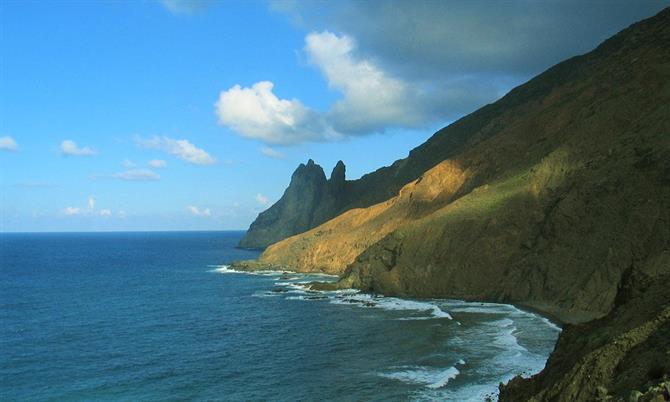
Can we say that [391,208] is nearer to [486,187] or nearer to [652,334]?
[486,187]

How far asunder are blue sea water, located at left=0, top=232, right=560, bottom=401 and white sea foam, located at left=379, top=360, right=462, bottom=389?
74 millimetres

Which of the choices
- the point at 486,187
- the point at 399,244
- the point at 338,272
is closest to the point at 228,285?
the point at 338,272

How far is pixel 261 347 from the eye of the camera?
53.3 meters

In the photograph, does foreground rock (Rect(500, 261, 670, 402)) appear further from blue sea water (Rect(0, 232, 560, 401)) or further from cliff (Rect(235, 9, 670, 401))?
blue sea water (Rect(0, 232, 560, 401))

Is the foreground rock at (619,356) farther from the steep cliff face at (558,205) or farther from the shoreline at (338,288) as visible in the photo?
the steep cliff face at (558,205)

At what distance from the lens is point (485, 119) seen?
506 ft

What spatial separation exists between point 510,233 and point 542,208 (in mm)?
5620

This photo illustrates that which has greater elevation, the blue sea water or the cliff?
the cliff

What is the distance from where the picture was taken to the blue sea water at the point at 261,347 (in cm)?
4003

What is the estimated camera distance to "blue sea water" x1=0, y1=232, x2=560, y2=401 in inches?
1576

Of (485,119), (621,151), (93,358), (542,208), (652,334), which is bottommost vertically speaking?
(93,358)

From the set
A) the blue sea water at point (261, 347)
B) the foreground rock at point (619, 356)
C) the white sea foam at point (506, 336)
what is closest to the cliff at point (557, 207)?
the foreground rock at point (619, 356)

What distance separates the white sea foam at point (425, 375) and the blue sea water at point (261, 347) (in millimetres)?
74

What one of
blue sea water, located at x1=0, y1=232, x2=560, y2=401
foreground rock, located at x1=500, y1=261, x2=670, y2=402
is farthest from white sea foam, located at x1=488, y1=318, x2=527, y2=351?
foreground rock, located at x1=500, y1=261, x2=670, y2=402
